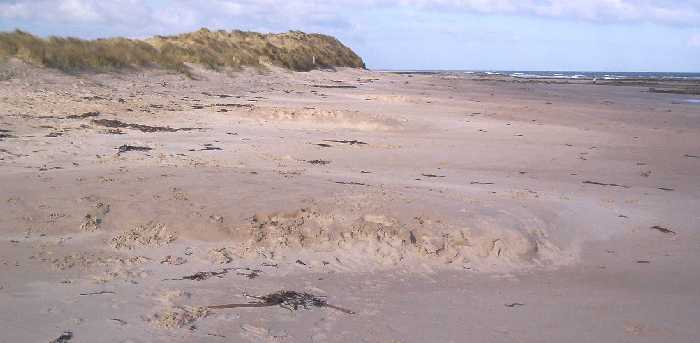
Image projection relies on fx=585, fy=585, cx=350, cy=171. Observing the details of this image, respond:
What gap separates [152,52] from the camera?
20656 millimetres

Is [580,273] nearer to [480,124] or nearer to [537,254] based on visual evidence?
[537,254]

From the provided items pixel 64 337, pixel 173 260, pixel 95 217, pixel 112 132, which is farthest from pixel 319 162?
pixel 64 337

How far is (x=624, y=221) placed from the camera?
6348 millimetres

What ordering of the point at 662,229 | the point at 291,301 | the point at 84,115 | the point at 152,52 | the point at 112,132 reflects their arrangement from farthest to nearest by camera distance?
the point at 152,52 < the point at 84,115 < the point at 112,132 < the point at 662,229 < the point at 291,301

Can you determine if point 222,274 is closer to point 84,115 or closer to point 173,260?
point 173,260

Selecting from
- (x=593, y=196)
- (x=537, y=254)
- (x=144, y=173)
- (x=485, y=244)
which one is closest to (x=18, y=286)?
(x=144, y=173)

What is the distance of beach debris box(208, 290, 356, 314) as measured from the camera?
3813 mm

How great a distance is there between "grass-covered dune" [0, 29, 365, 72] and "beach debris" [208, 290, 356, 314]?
1405cm

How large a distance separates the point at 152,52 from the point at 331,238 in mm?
17595

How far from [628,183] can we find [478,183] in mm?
2427

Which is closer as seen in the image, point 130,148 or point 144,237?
point 144,237

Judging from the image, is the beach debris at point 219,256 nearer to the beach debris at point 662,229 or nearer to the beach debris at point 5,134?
the beach debris at point 662,229

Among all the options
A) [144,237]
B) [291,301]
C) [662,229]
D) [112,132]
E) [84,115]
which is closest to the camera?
[291,301]

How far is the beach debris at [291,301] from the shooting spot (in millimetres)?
3813
